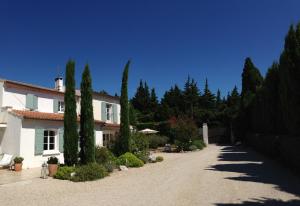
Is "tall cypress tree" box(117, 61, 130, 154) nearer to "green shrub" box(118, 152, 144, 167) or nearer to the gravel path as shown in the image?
"green shrub" box(118, 152, 144, 167)

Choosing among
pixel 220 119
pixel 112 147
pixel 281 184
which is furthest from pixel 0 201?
pixel 220 119

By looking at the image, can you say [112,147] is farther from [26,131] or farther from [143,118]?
[143,118]

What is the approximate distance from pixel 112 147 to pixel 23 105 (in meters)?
6.79

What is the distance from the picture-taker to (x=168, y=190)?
32.5 feet

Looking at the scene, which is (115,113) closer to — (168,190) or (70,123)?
(70,123)

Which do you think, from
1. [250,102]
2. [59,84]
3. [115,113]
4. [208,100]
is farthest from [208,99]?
[59,84]

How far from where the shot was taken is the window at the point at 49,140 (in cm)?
1936

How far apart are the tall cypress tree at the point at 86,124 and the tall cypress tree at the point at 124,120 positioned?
15.4 ft

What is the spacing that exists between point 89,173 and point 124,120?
25.1 ft

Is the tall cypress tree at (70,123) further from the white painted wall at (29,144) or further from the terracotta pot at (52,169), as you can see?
the white painted wall at (29,144)

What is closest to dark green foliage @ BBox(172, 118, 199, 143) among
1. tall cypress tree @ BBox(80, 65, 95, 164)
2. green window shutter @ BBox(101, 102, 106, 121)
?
green window shutter @ BBox(101, 102, 106, 121)

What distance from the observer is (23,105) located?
65.7 ft

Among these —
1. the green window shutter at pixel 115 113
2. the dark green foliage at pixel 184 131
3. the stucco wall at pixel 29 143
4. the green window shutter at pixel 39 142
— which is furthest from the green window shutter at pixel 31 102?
the dark green foliage at pixel 184 131

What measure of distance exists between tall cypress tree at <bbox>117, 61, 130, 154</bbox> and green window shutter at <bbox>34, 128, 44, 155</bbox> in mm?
5040
